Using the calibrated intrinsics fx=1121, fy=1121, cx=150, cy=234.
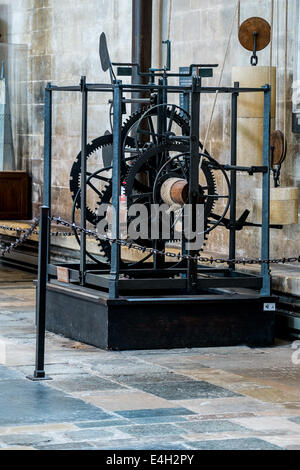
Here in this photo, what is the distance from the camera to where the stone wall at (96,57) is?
36.2 feet

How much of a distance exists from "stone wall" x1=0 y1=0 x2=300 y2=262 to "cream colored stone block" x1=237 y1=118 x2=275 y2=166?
820 mm

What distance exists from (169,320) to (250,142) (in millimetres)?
2039

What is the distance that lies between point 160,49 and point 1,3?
211 inches

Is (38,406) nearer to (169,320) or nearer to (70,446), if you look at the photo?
(70,446)

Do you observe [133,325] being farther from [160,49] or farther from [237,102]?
[160,49]

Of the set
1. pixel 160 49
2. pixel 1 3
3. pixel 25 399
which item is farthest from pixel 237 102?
pixel 1 3

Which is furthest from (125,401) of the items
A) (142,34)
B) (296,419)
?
(142,34)

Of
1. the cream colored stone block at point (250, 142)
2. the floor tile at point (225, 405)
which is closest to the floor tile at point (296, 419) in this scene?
the floor tile at point (225, 405)

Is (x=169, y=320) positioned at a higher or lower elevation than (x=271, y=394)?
higher

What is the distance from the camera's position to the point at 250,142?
9.83 metres

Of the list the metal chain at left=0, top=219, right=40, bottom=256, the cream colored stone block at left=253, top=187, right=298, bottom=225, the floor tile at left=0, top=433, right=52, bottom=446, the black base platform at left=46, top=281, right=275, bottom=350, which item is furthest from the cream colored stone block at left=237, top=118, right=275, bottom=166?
the floor tile at left=0, top=433, right=52, bottom=446

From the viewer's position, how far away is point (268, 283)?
29.0 feet

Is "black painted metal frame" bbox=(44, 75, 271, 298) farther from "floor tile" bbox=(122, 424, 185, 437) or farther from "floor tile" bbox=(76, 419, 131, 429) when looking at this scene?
"floor tile" bbox=(122, 424, 185, 437)

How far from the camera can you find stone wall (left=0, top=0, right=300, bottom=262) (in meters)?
11.0
